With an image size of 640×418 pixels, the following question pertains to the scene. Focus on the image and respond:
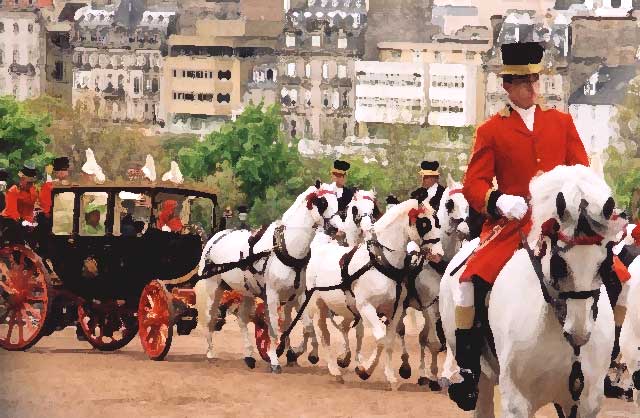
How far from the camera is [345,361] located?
52.6ft

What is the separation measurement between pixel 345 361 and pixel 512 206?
25.1ft

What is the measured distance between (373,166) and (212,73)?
94.1 ft

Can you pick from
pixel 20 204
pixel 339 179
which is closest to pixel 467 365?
pixel 339 179

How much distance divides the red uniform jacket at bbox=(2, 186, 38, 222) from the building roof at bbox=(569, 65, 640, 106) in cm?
6538

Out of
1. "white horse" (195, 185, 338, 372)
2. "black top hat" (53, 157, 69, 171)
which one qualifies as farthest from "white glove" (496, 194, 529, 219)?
"black top hat" (53, 157, 69, 171)

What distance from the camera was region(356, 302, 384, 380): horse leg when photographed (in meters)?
14.8

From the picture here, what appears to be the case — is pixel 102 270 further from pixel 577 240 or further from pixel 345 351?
pixel 577 240

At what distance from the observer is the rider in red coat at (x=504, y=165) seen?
8859 millimetres

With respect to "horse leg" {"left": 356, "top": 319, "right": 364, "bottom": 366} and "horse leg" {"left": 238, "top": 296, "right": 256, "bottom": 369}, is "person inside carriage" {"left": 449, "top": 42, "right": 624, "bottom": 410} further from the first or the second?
"horse leg" {"left": 238, "top": 296, "right": 256, "bottom": 369}

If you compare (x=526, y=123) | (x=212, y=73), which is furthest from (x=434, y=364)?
(x=212, y=73)

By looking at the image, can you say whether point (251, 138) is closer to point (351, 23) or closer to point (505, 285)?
point (351, 23)

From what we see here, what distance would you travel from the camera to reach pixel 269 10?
10312 centimetres

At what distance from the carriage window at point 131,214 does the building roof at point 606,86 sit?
64726 millimetres

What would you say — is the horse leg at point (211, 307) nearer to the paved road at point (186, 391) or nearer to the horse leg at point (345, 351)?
the paved road at point (186, 391)
